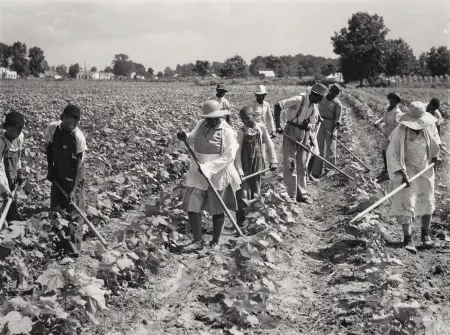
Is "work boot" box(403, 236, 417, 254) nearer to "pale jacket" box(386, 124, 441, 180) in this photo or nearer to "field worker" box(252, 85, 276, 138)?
"pale jacket" box(386, 124, 441, 180)

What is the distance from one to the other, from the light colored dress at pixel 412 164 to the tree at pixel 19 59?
8629 cm

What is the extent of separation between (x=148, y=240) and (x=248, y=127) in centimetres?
235

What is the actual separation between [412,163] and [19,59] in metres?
91.3

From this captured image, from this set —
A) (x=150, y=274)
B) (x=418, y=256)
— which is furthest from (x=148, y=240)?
(x=418, y=256)

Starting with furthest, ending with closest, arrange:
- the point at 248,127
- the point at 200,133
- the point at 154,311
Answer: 1. the point at 248,127
2. the point at 200,133
3. the point at 154,311

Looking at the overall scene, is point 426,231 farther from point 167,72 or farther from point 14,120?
point 167,72

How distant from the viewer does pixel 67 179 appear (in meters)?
5.24

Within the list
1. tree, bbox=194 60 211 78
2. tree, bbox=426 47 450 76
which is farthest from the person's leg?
tree, bbox=194 60 211 78

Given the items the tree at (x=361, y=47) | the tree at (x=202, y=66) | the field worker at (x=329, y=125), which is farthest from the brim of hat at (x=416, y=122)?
the tree at (x=202, y=66)

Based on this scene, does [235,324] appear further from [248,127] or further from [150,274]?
[248,127]

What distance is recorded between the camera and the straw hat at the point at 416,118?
18.2 feet

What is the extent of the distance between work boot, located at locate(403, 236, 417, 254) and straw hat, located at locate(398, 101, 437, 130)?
116cm

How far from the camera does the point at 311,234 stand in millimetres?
6590

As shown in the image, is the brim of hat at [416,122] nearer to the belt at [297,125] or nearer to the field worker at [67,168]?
the belt at [297,125]
